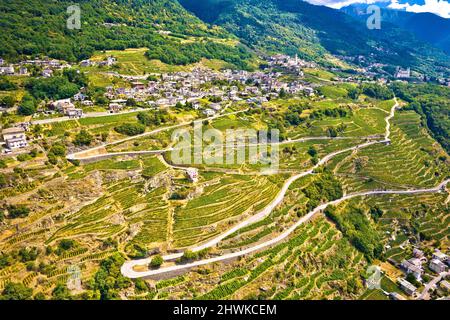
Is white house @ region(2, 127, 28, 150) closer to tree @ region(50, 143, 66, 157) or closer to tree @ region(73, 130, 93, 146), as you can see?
tree @ region(50, 143, 66, 157)

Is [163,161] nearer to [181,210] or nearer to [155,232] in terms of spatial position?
[181,210]

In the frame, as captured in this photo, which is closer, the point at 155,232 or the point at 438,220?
the point at 155,232

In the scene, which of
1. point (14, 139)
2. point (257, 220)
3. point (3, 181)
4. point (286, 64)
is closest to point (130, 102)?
point (14, 139)

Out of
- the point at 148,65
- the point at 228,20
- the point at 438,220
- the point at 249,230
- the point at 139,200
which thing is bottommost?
the point at 438,220

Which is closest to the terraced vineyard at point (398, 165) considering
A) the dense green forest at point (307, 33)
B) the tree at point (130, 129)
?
the tree at point (130, 129)

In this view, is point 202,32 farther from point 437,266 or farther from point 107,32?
point 437,266

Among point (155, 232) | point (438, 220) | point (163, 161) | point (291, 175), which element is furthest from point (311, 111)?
point (155, 232)

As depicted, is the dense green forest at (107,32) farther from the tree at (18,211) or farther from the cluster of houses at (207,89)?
the tree at (18,211)
